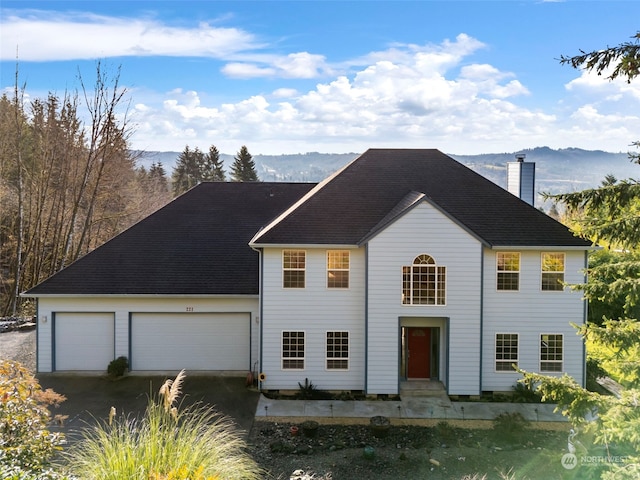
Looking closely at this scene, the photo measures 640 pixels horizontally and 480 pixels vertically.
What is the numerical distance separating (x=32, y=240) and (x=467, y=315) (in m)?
26.6

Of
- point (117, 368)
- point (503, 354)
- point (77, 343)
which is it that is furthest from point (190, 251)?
point (503, 354)

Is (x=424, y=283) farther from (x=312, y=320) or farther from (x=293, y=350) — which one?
(x=293, y=350)

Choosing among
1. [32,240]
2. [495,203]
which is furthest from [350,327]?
[32,240]

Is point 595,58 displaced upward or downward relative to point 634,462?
upward

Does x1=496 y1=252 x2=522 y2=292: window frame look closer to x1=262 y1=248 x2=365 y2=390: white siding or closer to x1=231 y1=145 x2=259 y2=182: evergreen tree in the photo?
x1=262 y1=248 x2=365 y2=390: white siding

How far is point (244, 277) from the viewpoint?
18.9 metres

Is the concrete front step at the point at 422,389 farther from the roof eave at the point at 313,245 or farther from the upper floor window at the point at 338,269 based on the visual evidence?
the roof eave at the point at 313,245

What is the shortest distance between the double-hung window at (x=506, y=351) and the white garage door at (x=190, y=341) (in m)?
8.87

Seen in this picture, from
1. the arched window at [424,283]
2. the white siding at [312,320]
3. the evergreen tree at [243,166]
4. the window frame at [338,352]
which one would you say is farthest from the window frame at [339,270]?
the evergreen tree at [243,166]

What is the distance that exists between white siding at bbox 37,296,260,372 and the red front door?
18.0 ft

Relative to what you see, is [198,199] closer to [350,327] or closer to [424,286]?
[350,327]

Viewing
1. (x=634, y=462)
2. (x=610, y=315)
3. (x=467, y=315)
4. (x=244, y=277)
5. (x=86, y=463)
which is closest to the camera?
(x=86, y=463)

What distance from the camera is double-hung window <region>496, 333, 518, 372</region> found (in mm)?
16906

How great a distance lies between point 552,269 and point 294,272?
8.78 meters
